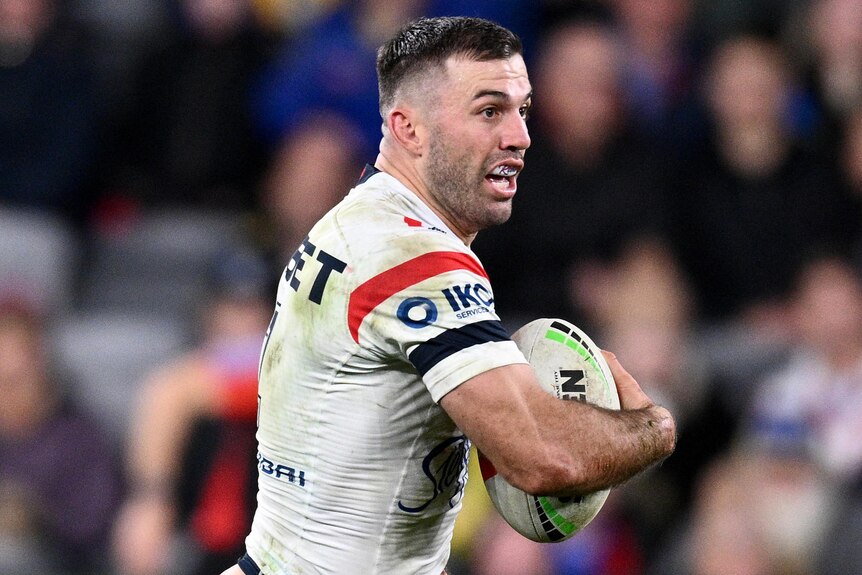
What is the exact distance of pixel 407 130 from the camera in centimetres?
425

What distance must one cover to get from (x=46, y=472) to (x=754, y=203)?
177 inches

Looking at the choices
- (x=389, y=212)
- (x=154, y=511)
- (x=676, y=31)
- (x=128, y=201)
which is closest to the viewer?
(x=389, y=212)

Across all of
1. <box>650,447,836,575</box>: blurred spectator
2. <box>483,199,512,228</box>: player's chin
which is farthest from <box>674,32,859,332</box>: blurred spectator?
<box>483,199,512,228</box>: player's chin

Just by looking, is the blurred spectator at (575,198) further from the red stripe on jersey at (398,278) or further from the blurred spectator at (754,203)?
the red stripe on jersey at (398,278)

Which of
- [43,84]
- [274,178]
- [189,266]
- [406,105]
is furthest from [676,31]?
[406,105]

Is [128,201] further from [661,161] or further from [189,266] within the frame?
[661,161]

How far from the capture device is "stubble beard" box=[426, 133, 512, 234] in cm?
420

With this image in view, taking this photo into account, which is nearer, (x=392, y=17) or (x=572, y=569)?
(x=572, y=569)

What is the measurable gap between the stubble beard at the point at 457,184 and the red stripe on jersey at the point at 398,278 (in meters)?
0.35

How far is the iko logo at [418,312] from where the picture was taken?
380cm

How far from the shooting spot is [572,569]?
7656 mm

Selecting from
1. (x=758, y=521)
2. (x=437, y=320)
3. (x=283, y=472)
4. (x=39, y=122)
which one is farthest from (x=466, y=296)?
(x=39, y=122)

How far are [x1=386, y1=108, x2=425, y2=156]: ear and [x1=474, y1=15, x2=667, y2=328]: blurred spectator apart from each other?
15.0 feet

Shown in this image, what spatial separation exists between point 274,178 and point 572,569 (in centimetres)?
353
